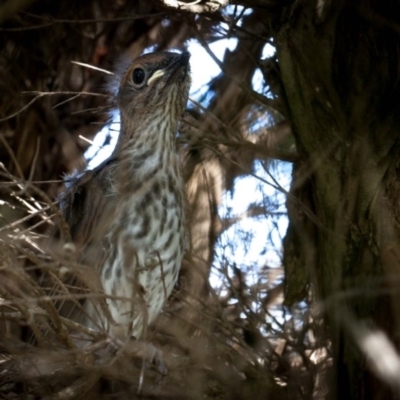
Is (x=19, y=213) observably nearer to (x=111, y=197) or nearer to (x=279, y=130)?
(x=111, y=197)

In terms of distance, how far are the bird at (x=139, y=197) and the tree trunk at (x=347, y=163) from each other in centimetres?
52

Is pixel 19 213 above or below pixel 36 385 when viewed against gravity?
above

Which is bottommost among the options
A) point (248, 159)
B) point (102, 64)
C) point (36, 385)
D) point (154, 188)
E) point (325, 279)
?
point (36, 385)

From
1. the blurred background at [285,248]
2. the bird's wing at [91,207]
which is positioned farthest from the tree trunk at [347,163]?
the bird's wing at [91,207]

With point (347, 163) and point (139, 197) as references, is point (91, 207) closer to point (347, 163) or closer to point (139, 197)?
point (139, 197)

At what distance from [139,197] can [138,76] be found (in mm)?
693

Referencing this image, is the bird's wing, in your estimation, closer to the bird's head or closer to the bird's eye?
the bird's head

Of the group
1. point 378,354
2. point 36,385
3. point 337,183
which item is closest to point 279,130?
point 337,183

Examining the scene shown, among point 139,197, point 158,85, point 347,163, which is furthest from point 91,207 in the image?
point 347,163

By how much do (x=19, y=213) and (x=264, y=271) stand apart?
3.92 ft

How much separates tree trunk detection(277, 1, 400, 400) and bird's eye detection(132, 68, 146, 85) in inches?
29.2

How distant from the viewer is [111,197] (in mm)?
3385

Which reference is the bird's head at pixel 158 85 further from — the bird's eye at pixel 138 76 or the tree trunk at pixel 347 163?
the tree trunk at pixel 347 163

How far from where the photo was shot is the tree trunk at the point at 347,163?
3047 millimetres
